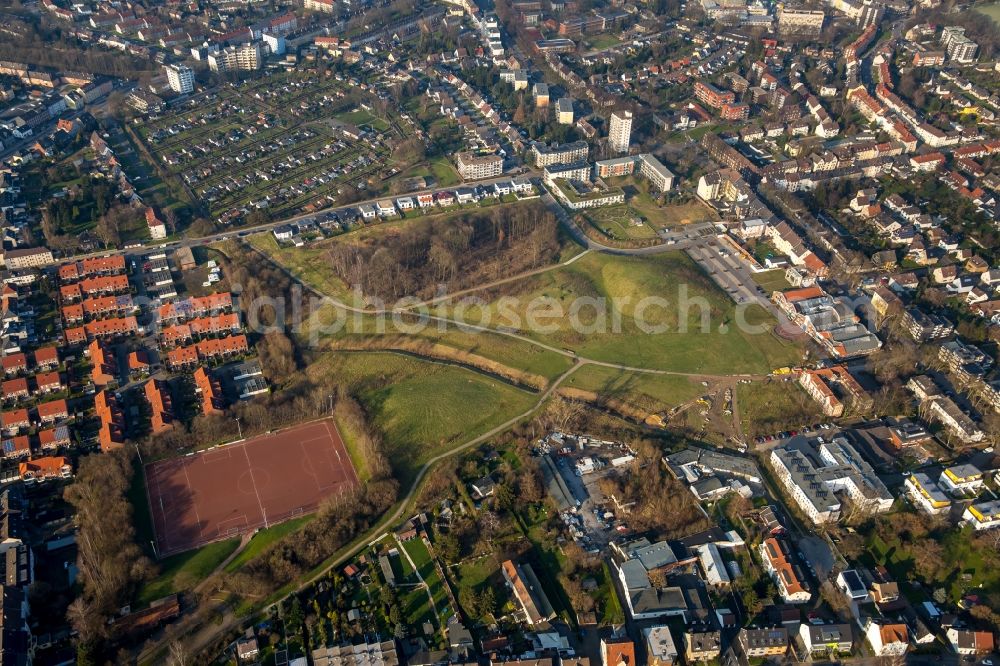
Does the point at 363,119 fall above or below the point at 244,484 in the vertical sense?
above

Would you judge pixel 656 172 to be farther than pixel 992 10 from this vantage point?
No

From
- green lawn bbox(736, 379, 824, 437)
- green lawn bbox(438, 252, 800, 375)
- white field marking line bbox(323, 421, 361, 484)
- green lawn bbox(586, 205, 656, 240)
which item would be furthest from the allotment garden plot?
green lawn bbox(736, 379, 824, 437)

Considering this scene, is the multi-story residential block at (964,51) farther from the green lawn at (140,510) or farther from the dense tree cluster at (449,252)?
the green lawn at (140,510)

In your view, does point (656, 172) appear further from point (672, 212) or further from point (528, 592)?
point (528, 592)

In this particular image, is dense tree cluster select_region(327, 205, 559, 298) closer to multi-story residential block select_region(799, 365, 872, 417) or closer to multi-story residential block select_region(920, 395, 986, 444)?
multi-story residential block select_region(799, 365, 872, 417)

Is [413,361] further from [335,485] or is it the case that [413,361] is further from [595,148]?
[595,148]

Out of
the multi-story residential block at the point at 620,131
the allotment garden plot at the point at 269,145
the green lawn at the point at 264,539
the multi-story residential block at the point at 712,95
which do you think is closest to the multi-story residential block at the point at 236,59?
the allotment garden plot at the point at 269,145

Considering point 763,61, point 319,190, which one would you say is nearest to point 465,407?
point 319,190

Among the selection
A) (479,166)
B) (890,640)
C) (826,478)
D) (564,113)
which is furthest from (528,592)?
(564,113)
